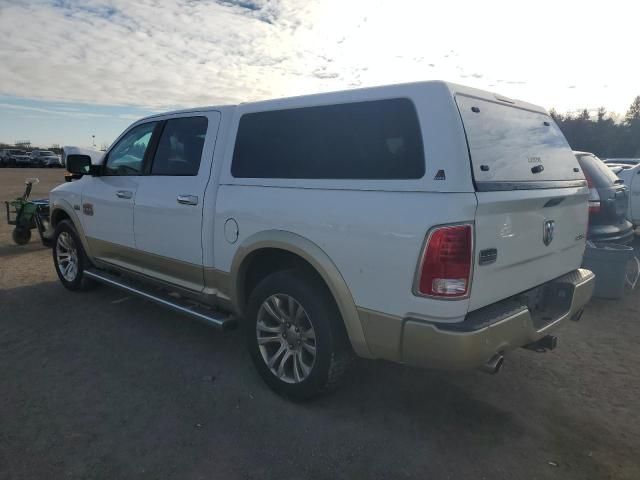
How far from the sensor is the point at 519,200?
273 cm

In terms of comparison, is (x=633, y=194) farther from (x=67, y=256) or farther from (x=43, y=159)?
(x=43, y=159)

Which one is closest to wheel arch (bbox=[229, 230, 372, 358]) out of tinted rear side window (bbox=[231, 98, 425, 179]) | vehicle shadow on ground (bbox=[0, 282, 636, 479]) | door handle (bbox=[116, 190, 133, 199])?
tinted rear side window (bbox=[231, 98, 425, 179])

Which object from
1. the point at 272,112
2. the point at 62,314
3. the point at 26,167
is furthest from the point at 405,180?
the point at 26,167

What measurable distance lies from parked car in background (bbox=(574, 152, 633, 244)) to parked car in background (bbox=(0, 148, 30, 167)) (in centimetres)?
4824

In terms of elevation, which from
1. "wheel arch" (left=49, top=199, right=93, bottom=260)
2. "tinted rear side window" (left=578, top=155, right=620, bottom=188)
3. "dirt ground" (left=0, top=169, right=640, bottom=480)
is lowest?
"dirt ground" (left=0, top=169, right=640, bottom=480)

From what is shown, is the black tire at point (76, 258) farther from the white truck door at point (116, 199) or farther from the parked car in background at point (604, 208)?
the parked car in background at point (604, 208)

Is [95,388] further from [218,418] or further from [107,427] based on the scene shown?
[218,418]

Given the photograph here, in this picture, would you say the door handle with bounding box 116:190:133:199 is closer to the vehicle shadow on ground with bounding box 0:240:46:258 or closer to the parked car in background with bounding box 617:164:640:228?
the vehicle shadow on ground with bounding box 0:240:46:258

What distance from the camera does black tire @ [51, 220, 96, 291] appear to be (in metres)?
5.53

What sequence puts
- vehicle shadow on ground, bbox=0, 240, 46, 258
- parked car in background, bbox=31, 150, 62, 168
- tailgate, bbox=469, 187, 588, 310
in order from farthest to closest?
1. parked car in background, bbox=31, 150, 62, 168
2. vehicle shadow on ground, bbox=0, 240, 46, 258
3. tailgate, bbox=469, 187, 588, 310

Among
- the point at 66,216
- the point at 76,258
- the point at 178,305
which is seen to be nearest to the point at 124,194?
the point at 178,305

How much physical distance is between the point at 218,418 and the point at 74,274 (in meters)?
3.53

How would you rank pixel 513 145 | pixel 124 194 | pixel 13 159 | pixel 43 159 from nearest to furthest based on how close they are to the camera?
pixel 513 145, pixel 124 194, pixel 13 159, pixel 43 159

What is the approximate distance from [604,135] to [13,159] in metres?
54.3
